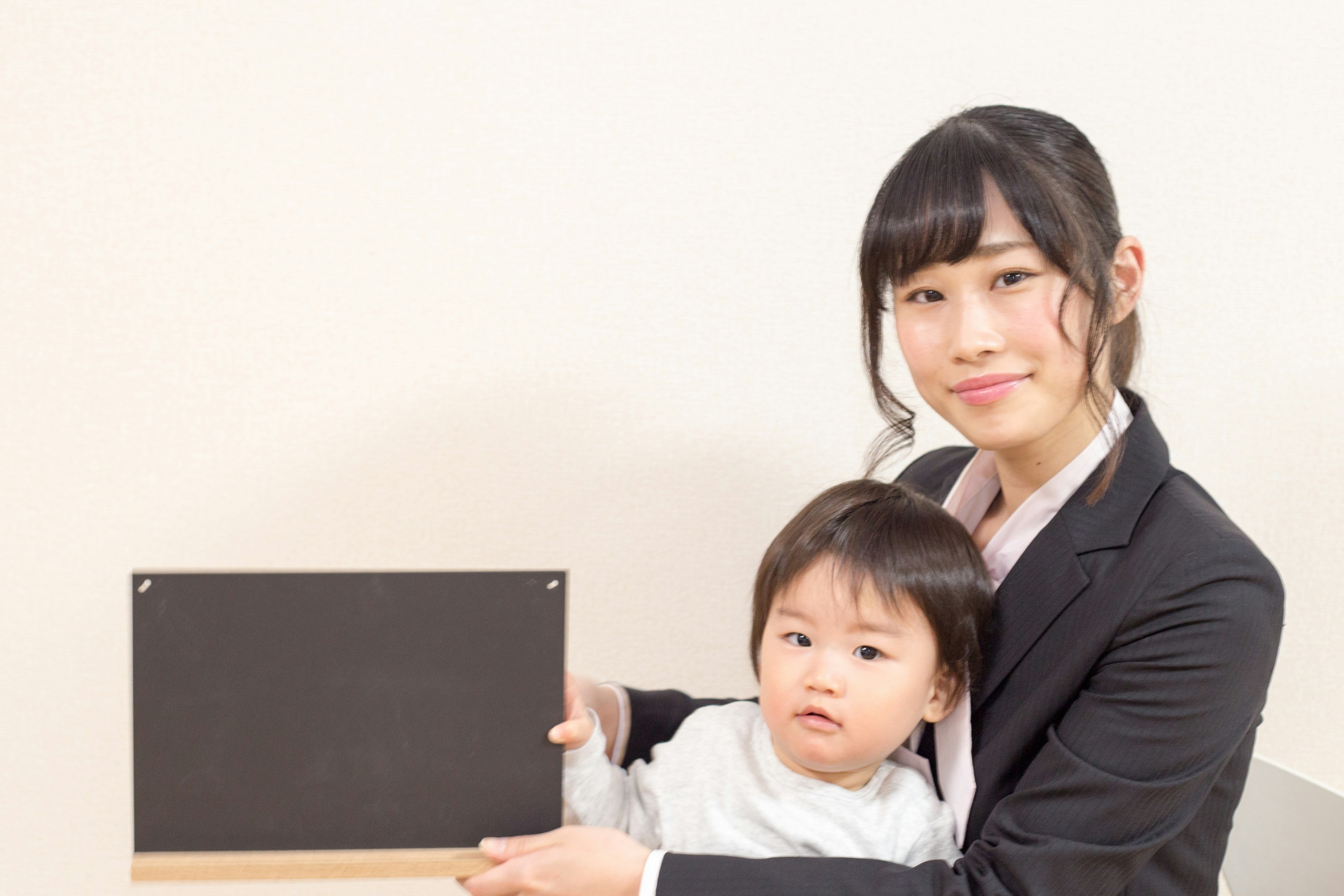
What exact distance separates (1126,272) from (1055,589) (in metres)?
0.37

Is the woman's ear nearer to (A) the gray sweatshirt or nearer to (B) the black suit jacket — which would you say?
(B) the black suit jacket

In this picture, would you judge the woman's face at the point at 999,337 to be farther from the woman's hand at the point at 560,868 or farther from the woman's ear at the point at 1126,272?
the woman's hand at the point at 560,868

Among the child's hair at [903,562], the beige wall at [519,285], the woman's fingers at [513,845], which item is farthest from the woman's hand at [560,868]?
the beige wall at [519,285]

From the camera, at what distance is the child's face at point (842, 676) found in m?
1.15

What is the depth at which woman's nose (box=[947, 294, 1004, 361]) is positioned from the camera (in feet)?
3.68

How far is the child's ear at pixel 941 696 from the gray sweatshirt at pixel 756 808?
0.07 meters

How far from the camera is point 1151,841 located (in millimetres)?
1028

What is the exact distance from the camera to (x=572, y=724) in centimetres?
103

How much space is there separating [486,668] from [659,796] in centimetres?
33

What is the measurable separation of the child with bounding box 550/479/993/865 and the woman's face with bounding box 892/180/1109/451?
0.50 ft

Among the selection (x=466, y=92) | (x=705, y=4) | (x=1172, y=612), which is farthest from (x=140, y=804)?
(x=705, y=4)

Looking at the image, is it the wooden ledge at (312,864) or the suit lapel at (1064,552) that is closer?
the wooden ledge at (312,864)

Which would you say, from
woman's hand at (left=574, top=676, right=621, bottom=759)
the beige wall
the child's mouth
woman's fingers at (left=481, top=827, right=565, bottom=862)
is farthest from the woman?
the beige wall

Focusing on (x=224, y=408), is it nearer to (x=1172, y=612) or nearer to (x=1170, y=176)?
(x=1172, y=612)
